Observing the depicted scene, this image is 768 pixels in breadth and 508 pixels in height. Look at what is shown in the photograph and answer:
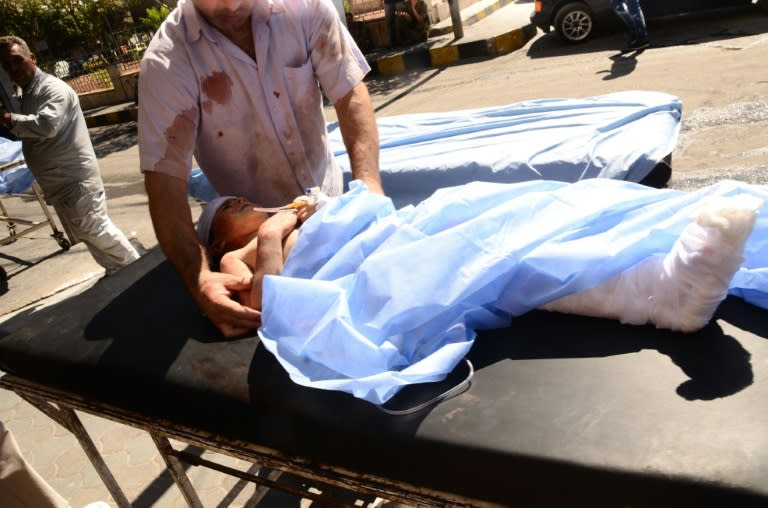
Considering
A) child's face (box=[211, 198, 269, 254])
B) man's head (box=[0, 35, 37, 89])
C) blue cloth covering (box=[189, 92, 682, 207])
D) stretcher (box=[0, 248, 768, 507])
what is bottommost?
stretcher (box=[0, 248, 768, 507])

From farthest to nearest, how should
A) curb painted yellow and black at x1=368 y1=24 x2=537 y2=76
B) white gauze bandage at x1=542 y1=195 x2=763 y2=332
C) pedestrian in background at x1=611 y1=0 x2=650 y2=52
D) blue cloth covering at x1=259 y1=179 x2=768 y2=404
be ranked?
curb painted yellow and black at x1=368 y1=24 x2=537 y2=76 → pedestrian in background at x1=611 y1=0 x2=650 y2=52 → blue cloth covering at x1=259 y1=179 x2=768 y2=404 → white gauze bandage at x1=542 y1=195 x2=763 y2=332

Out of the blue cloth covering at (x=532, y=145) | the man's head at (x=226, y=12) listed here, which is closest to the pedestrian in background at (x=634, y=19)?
the blue cloth covering at (x=532, y=145)

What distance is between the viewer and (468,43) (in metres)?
8.77

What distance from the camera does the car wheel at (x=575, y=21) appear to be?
748 centimetres

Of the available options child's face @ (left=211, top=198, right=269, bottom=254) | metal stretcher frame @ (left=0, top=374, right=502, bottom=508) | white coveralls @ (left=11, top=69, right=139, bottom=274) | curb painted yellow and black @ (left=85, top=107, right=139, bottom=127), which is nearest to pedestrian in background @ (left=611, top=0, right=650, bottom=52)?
white coveralls @ (left=11, top=69, right=139, bottom=274)

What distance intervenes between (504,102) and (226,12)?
14.5ft

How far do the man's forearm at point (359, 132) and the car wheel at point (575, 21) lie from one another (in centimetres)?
631

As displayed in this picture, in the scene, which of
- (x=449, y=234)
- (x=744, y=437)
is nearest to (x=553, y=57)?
(x=449, y=234)

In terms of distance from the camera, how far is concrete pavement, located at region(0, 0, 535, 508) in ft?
8.13

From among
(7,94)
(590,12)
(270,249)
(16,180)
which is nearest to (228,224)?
(270,249)

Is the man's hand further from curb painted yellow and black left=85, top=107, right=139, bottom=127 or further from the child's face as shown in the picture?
curb painted yellow and black left=85, top=107, right=139, bottom=127

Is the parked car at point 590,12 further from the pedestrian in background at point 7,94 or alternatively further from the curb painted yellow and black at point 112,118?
the curb painted yellow and black at point 112,118

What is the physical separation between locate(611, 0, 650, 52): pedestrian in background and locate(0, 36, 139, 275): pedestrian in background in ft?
18.7

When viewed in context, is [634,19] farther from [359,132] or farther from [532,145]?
[359,132]
